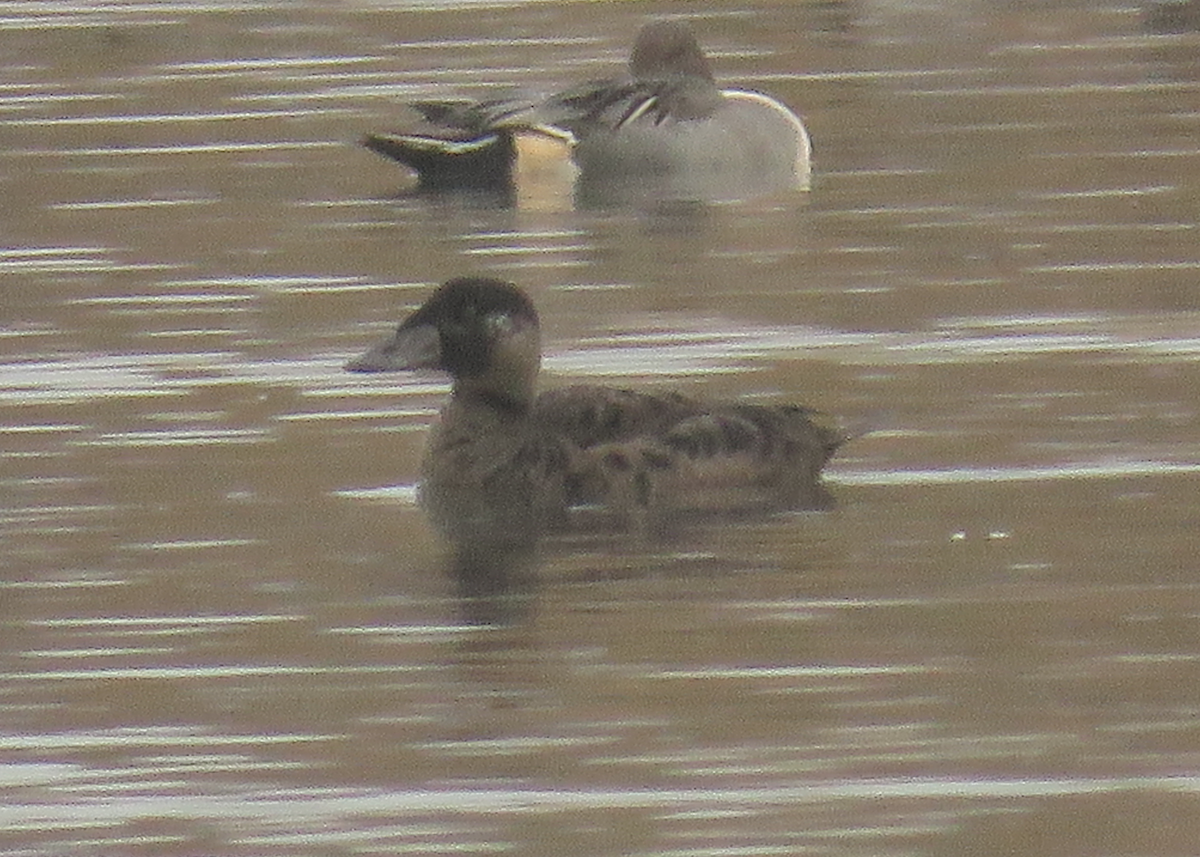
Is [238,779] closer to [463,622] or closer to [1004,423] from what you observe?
[463,622]

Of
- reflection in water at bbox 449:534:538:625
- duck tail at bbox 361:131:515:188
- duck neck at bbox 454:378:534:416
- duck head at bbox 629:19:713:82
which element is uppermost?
duck neck at bbox 454:378:534:416

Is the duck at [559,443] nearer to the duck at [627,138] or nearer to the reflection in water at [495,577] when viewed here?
the reflection in water at [495,577]

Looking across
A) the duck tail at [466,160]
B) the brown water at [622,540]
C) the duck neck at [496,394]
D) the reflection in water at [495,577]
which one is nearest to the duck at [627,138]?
the duck tail at [466,160]

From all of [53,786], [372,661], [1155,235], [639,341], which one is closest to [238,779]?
[53,786]

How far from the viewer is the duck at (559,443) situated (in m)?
10.5

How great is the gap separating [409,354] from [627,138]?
25.6 feet

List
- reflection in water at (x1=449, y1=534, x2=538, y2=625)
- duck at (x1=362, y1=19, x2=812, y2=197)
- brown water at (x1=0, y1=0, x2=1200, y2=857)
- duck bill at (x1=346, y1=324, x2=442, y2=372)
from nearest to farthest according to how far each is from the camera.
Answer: brown water at (x1=0, y1=0, x2=1200, y2=857)
reflection in water at (x1=449, y1=534, x2=538, y2=625)
duck bill at (x1=346, y1=324, x2=442, y2=372)
duck at (x1=362, y1=19, x2=812, y2=197)

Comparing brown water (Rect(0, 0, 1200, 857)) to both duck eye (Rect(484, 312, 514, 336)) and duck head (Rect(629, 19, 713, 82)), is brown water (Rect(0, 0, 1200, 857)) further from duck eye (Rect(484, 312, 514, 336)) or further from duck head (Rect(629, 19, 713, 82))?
duck head (Rect(629, 19, 713, 82))

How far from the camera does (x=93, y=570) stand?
32.0 feet

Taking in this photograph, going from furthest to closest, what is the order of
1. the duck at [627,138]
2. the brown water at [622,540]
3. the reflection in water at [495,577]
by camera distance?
the duck at [627,138] → the reflection in water at [495,577] → the brown water at [622,540]

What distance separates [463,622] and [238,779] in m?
1.57

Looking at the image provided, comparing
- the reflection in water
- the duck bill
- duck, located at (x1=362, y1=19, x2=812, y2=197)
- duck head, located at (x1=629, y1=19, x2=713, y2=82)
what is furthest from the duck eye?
duck head, located at (x1=629, y1=19, x2=713, y2=82)

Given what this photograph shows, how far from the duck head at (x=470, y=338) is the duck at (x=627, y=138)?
23.5 ft

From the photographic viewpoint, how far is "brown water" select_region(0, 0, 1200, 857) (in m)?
7.38
